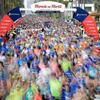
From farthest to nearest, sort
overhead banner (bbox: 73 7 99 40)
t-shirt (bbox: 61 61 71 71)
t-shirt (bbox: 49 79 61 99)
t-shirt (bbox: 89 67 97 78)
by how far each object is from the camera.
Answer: overhead banner (bbox: 73 7 99 40)
t-shirt (bbox: 61 61 71 71)
t-shirt (bbox: 89 67 97 78)
t-shirt (bbox: 49 79 61 99)

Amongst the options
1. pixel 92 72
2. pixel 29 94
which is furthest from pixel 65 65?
pixel 29 94

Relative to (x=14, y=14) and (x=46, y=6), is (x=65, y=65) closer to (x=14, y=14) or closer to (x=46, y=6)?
(x=14, y=14)

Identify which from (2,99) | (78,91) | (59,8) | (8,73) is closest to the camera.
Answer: (78,91)

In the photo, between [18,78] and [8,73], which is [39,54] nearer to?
[8,73]

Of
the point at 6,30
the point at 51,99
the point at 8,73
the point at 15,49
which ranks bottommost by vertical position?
the point at 6,30

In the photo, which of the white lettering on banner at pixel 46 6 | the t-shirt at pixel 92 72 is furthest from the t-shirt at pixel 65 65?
the white lettering on banner at pixel 46 6

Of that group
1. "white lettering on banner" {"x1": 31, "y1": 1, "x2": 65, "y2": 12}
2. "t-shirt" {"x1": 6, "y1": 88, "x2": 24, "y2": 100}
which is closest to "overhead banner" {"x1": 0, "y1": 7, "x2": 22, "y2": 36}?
"white lettering on banner" {"x1": 31, "y1": 1, "x2": 65, "y2": 12}

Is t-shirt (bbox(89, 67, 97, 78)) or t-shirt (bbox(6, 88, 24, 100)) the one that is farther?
t-shirt (bbox(89, 67, 97, 78))

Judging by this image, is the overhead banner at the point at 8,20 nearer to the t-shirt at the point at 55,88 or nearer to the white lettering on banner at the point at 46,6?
the white lettering on banner at the point at 46,6

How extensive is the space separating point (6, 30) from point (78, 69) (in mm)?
15269

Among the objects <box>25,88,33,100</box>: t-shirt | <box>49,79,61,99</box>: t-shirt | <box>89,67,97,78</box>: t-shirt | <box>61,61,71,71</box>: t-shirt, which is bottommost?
<box>61,61,71,71</box>: t-shirt

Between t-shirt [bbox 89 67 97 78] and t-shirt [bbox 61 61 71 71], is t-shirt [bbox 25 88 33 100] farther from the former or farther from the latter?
t-shirt [bbox 61 61 71 71]

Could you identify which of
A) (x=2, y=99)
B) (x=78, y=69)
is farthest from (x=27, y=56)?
(x=2, y=99)

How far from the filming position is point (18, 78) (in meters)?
10.2
